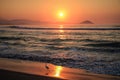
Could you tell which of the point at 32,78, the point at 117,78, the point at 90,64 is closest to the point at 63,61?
the point at 90,64

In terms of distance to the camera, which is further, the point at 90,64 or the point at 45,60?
the point at 45,60

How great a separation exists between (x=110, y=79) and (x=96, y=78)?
464mm

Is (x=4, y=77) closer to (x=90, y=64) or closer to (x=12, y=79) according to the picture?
(x=12, y=79)

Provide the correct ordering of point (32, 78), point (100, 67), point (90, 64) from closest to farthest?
point (32, 78), point (100, 67), point (90, 64)

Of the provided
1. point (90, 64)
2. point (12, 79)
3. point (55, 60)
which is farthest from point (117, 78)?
point (55, 60)

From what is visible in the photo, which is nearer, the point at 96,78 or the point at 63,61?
the point at 96,78

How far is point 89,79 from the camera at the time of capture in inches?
253

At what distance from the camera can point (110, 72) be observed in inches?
314

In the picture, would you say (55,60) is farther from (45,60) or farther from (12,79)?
(12,79)

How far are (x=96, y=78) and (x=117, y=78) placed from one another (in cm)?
84

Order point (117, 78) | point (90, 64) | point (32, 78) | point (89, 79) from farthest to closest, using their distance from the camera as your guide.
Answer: point (90, 64) < point (117, 78) < point (89, 79) < point (32, 78)

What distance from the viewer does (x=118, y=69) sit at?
8.45m

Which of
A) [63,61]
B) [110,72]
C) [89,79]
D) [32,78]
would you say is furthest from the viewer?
[63,61]

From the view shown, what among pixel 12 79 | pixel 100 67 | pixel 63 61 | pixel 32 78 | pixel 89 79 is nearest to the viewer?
pixel 12 79
